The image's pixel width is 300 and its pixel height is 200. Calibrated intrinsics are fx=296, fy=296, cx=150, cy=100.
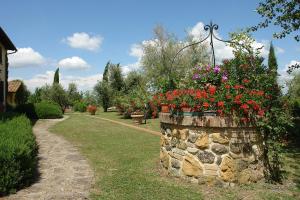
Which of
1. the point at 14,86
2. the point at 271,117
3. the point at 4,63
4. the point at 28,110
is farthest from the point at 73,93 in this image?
the point at 271,117

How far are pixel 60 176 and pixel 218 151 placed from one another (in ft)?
10.9

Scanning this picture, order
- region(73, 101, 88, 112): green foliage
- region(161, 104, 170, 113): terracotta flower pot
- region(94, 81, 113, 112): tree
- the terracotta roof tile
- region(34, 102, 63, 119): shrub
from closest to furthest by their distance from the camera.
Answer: region(161, 104, 170, 113): terracotta flower pot < region(34, 102, 63, 119): shrub < the terracotta roof tile < region(94, 81, 113, 112): tree < region(73, 101, 88, 112): green foliage

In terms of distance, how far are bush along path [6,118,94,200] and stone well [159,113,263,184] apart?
79.0 inches

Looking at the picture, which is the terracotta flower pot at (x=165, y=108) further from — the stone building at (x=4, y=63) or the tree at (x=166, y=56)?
the tree at (x=166, y=56)

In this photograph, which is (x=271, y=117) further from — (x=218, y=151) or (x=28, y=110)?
(x=28, y=110)

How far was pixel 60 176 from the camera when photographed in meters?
6.25

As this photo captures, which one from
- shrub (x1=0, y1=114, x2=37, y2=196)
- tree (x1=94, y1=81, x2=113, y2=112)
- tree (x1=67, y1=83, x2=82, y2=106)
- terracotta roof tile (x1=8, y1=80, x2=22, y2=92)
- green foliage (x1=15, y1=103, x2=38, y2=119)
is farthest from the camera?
tree (x1=67, y1=83, x2=82, y2=106)

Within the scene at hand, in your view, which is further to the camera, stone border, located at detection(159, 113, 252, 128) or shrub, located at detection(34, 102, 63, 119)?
A: shrub, located at detection(34, 102, 63, 119)

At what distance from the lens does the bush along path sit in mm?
5094

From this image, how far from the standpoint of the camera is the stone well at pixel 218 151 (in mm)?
5375

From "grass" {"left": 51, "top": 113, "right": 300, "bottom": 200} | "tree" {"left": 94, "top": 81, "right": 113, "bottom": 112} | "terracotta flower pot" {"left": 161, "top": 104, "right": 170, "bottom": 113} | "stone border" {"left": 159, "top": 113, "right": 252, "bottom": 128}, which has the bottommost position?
"grass" {"left": 51, "top": 113, "right": 300, "bottom": 200}

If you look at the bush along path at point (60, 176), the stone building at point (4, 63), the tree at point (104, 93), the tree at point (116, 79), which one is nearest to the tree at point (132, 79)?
the tree at point (116, 79)

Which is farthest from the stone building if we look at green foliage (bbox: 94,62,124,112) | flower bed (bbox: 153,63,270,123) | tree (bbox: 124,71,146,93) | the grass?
tree (bbox: 124,71,146,93)

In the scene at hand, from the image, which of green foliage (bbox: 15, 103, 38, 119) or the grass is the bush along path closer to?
the grass
